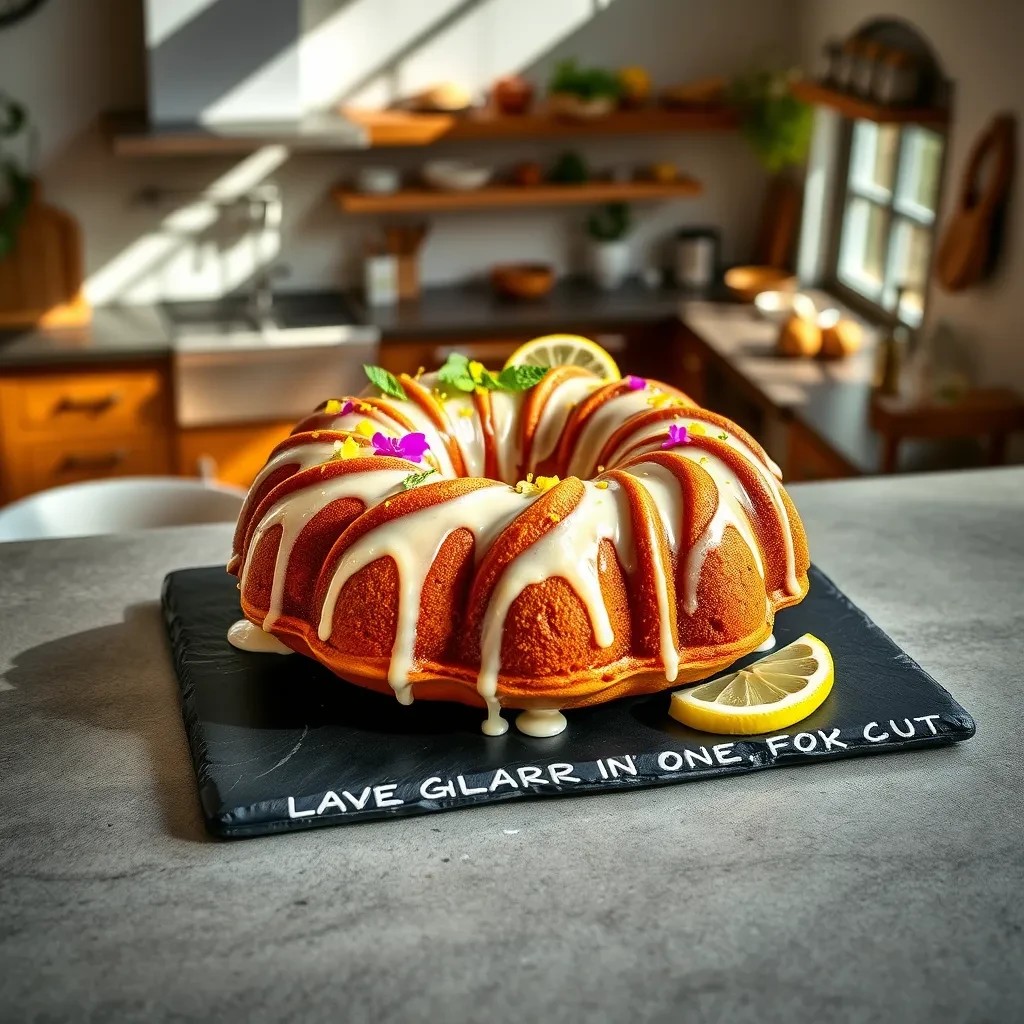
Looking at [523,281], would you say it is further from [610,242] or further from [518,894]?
[518,894]

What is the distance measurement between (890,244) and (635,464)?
2975 mm

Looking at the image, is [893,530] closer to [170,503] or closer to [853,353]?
[170,503]

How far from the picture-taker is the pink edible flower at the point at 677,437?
1549 millimetres

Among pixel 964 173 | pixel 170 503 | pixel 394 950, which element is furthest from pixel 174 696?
pixel 964 173

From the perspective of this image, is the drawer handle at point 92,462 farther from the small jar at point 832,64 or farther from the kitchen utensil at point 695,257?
the small jar at point 832,64

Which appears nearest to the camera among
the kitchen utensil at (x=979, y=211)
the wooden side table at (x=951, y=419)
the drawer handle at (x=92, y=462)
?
the wooden side table at (x=951, y=419)

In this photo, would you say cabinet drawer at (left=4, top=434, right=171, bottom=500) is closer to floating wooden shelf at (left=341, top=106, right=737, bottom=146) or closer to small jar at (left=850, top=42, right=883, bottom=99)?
floating wooden shelf at (left=341, top=106, right=737, bottom=146)

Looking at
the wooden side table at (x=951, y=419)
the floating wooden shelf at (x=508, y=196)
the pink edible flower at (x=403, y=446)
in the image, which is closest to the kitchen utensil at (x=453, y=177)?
the floating wooden shelf at (x=508, y=196)

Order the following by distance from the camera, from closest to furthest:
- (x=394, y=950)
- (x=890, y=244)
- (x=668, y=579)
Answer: (x=394, y=950), (x=668, y=579), (x=890, y=244)

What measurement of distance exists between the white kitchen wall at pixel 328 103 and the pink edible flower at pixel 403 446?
306 cm

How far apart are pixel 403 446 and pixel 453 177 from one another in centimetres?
292

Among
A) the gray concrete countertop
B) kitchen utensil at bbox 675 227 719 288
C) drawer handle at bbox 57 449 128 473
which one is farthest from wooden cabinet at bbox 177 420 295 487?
the gray concrete countertop

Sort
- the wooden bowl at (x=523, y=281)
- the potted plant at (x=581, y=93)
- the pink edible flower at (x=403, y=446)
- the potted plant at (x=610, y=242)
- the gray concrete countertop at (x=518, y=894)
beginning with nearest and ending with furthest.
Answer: the gray concrete countertop at (x=518, y=894) < the pink edible flower at (x=403, y=446) < the potted plant at (x=581, y=93) < the wooden bowl at (x=523, y=281) < the potted plant at (x=610, y=242)

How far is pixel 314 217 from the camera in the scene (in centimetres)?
455
